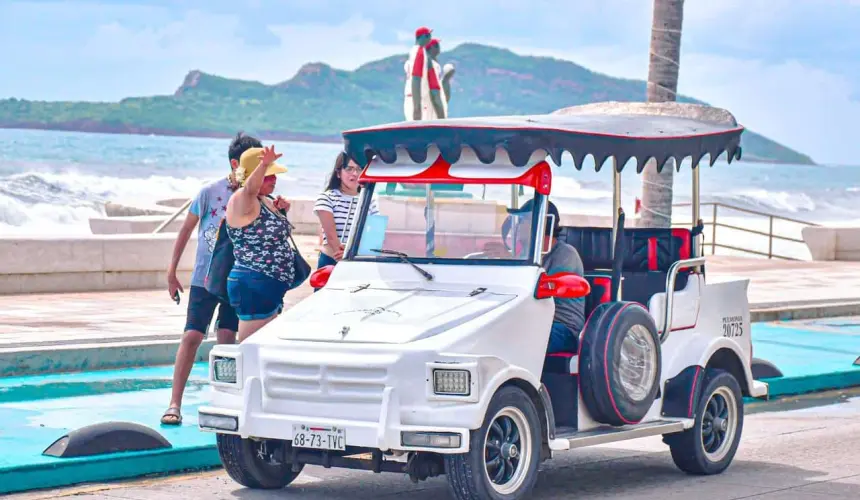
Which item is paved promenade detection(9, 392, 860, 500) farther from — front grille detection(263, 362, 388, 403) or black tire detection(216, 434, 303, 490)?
front grille detection(263, 362, 388, 403)

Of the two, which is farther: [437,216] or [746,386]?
[746,386]

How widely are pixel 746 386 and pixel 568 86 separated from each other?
178 metres

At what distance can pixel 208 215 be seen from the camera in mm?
9422

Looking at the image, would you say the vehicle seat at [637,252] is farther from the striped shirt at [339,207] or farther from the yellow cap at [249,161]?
the yellow cap at [249,161]

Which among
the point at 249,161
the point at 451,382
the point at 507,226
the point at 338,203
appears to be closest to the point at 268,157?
the point at 249,161

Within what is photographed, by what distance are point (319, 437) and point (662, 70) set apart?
414 inches

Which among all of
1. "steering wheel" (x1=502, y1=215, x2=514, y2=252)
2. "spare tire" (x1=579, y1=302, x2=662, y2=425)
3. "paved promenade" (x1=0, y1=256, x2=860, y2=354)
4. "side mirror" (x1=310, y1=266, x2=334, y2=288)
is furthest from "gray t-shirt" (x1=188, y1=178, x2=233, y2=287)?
"paved promenade" (x1=0, y1=256, x2=860, y2=354)

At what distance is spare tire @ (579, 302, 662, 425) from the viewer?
7824mm

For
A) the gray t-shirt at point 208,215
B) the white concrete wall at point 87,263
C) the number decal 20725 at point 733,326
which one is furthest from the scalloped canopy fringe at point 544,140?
the white concrete wall at point 87,263

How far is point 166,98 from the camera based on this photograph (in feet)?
536

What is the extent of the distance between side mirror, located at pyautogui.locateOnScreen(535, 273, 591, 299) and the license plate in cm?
137

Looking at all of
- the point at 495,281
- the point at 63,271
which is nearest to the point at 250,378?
the point at 495,281

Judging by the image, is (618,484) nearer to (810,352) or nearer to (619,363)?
(619,363)

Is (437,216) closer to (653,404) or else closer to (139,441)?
(653,404)
